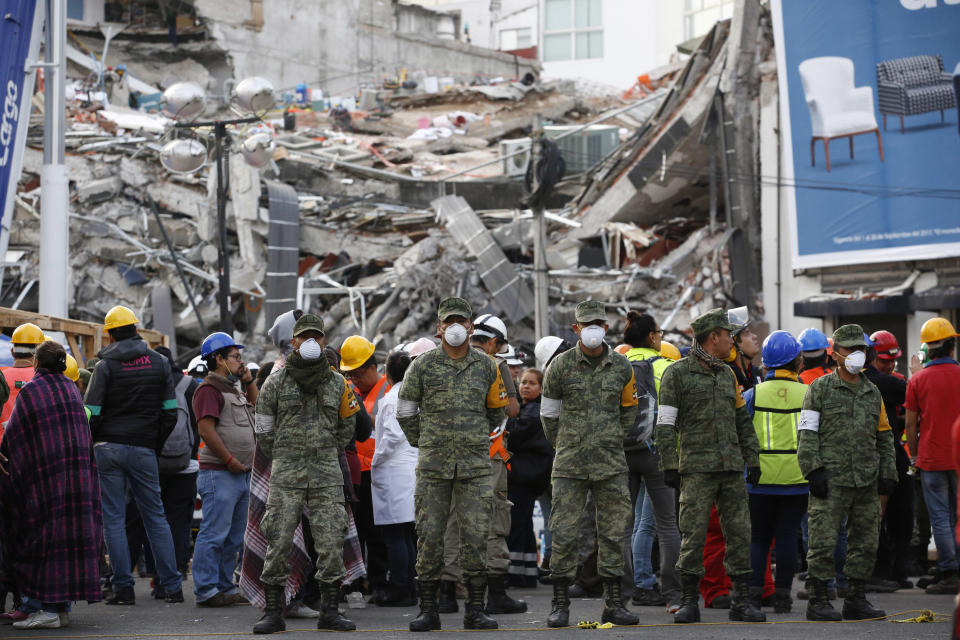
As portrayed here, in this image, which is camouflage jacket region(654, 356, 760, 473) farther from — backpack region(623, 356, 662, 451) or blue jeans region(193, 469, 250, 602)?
blue jeans region(193, 469, 250, 602)

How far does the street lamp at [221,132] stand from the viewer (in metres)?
14.5

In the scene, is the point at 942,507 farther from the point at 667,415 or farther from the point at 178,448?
the point at 178,448

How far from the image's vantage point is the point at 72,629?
777 centimetres

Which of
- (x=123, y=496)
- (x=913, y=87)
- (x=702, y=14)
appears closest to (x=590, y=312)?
(x=123, y=496)

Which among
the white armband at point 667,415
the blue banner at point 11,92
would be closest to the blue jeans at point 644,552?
the white armband at point 667,415

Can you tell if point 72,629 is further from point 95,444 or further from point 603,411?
point 603,411

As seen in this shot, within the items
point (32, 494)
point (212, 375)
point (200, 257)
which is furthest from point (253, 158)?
point (200, 257)

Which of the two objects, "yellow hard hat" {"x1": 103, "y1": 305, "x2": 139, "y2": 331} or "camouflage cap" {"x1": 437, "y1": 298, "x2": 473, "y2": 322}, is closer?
"camouflage cap" {"x1": 437, "y1": 298, "x2": 473, "y2": 322}

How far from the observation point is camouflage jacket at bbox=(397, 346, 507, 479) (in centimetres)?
751

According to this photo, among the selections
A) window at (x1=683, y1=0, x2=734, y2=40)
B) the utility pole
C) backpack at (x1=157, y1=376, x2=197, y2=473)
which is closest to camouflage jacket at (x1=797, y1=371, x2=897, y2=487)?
backpack at (x1=157, y1=376, x2=197, y2=473)

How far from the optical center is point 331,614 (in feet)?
24.8

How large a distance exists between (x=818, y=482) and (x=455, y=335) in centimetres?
240

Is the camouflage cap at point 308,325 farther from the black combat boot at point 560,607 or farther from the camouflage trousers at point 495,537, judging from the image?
the black combat boot at point 560,607

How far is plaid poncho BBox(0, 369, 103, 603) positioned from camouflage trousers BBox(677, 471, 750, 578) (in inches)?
143
